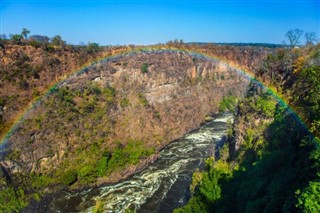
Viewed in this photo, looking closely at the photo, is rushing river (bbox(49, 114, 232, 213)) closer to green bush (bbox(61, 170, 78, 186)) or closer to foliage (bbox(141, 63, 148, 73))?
green bush (bbox(61, 170, 78, 186))

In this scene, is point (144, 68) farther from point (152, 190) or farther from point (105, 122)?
point (152, 190)

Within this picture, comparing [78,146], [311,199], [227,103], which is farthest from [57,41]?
[311,199]

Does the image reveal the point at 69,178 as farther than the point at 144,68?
No

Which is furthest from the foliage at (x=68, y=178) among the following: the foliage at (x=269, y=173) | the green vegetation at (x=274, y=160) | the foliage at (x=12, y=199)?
the foliage at (x=269, y=173)

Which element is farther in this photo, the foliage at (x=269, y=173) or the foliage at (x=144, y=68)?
the foliage at (x=144, y=68)

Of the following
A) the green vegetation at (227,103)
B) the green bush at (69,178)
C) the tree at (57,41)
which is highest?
the tree at (57,41)

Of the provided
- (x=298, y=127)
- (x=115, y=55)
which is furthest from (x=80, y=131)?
(x=298, y=127)

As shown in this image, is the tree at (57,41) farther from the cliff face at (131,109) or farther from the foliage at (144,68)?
→ the foliage at (144,68)
